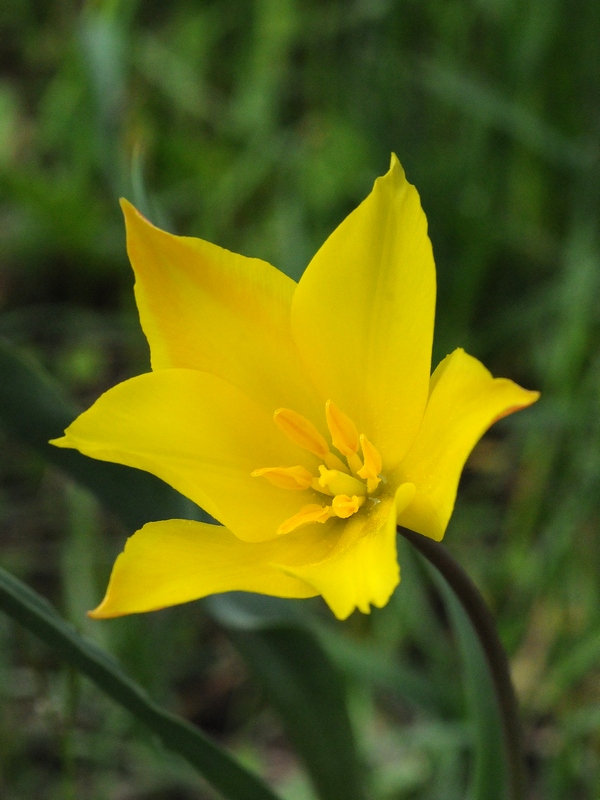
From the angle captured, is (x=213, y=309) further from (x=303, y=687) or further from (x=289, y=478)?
(x=303, y=687)

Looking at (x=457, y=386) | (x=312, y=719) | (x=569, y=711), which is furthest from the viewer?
(x=569, y=711)

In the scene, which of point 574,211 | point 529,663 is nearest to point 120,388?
point 529,663

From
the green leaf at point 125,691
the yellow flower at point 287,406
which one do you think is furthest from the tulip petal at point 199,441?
the green leaf at point 125,691

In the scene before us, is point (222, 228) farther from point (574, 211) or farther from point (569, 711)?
point (569, 711)

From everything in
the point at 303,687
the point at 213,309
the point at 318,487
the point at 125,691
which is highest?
the point at 213,309

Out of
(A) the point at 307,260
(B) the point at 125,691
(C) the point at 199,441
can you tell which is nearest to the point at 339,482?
(C) the point at 199,441

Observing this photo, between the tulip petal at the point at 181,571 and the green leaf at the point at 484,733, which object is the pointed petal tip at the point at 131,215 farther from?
the green leaf at the point at 484,733
